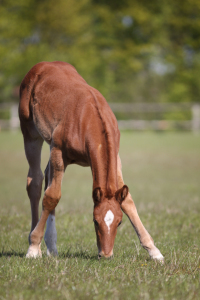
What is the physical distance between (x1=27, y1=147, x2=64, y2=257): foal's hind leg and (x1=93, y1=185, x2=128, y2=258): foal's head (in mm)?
709

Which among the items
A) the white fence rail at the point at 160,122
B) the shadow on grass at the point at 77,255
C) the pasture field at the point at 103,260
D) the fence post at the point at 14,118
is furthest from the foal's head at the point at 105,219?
the white fence rail at the point at 160,122

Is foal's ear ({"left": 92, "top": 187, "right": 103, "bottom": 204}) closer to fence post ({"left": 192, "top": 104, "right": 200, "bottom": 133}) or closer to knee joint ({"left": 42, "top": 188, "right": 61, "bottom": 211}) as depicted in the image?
knee joint ({"left": 42, "top": 188, "right": 61, "bottom": 211})

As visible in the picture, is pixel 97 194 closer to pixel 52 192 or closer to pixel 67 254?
pixel 52 192

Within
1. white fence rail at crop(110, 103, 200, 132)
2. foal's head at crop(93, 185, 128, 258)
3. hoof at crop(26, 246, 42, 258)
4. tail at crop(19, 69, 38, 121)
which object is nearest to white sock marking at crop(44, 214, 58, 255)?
hoof at crop(26, 246, 42, 258)

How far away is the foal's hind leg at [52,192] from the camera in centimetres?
398

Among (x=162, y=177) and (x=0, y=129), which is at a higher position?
(x=162, y=177)

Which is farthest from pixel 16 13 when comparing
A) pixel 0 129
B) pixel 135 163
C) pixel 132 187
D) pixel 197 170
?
pixel 132 187

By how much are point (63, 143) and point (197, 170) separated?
1248cm

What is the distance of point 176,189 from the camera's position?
1190 centimetres

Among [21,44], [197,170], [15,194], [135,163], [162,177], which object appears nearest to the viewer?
[15,194]

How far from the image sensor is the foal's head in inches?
132

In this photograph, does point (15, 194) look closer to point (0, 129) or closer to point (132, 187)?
point (132, 187)

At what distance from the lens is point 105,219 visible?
336 centimetres

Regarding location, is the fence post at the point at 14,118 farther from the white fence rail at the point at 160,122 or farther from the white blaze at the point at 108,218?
the white blaze at the point at 108,218
